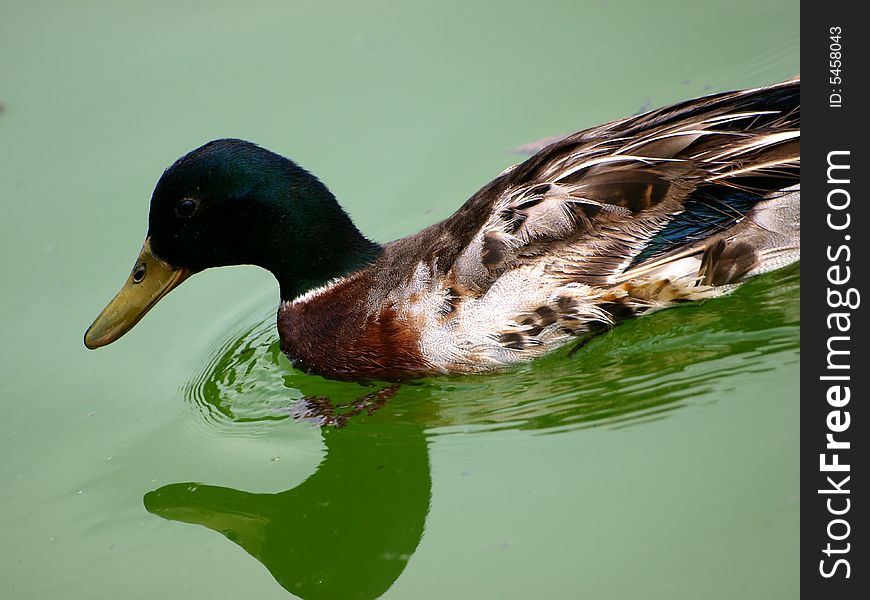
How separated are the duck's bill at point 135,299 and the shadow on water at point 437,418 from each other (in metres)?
0.94

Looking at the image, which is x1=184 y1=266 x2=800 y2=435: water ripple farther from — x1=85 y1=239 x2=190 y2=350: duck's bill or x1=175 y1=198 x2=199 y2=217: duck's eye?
x1=175 y1=198 x2=199 y2=217: duck's eye

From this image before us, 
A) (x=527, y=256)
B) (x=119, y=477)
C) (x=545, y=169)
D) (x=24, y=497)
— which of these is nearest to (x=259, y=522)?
(x=119, y=477)

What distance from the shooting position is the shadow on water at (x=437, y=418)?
15.9 ft

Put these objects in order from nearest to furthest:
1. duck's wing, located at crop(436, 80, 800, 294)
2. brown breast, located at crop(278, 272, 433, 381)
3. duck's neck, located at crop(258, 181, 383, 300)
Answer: duck's wing, located at crop(436, 80, 800, 294)
brown breast, located at crop(278, 272, 433, 381)
duck's neck, located at crop(258, 181, 383, 300)

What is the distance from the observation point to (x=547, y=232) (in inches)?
207

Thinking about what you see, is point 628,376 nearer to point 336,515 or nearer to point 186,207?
point 336,515

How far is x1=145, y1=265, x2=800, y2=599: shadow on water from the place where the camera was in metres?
4.84

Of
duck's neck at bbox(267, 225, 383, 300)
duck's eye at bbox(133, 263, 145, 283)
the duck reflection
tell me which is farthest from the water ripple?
duck's eye at bbox(133, 263, 145, 283)

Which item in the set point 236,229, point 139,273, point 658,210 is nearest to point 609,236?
point 658,210

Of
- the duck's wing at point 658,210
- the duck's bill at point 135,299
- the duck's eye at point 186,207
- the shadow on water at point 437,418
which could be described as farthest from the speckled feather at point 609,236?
the duck's bill at point 135,299

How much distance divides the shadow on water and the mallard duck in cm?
11

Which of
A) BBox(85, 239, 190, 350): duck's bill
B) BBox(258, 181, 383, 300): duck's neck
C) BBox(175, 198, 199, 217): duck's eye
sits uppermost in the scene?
BBox(175, 198, 199, 217): duck's eye

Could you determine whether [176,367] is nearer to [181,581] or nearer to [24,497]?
[24,497]

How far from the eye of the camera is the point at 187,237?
5801 mm
